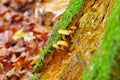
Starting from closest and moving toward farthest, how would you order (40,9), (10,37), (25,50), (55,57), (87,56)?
1. (87,56)
2. (55,57)
3. (25,50)
4. (10,37)
5. (40,9)

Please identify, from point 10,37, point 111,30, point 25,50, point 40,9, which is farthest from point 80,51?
point 40,9

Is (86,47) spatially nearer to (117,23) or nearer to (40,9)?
(117,23)

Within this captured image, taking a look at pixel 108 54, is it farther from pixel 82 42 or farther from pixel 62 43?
pixel 62 43

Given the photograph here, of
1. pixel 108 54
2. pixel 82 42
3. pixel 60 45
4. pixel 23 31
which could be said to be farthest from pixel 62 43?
pixel 23 31

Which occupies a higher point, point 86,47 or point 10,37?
point 10,37

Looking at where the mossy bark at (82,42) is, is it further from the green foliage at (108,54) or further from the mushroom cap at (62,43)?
the green foliage at (108,54)

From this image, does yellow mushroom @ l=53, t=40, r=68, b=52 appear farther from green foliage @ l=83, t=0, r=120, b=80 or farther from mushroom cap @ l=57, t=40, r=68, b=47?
green foliage @ l=83, t=0, r=120, b=80

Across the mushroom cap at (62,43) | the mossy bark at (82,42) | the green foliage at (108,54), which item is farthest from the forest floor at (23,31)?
the green foliage at (108,54)

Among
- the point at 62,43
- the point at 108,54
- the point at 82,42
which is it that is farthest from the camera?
the point at 62,43
